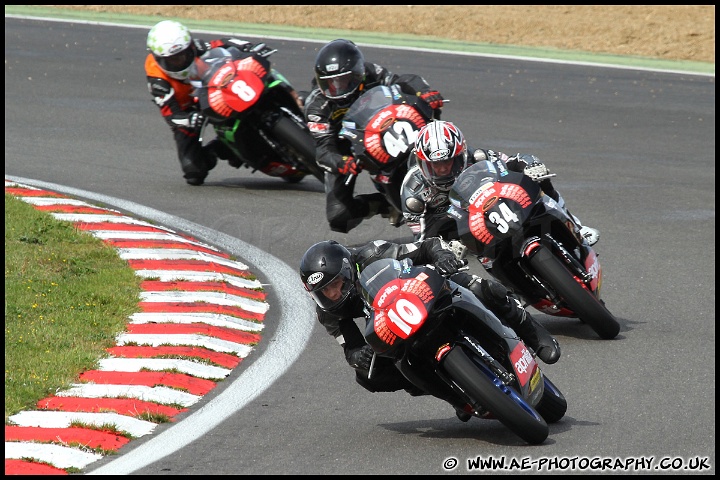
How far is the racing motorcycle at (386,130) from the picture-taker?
33.0ft

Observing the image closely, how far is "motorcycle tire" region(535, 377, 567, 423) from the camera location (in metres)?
6.56

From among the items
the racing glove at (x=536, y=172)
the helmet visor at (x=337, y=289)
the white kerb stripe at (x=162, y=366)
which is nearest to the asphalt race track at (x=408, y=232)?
the white kerb stripe at (x=162, y=366)

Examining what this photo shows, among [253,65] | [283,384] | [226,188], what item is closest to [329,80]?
[253,65]

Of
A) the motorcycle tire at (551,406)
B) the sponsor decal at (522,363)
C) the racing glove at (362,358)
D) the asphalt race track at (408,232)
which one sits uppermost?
the sponsor decal at (522,363)

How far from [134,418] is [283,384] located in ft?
3.56

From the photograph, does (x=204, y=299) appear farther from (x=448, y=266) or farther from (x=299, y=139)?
(x=299, y=139)

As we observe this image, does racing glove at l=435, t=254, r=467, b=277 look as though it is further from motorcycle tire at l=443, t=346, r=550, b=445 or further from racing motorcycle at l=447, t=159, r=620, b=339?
racing motorcycle at l=447, t=159, r=620, b=339

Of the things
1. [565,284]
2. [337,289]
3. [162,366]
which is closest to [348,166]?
[565,284]

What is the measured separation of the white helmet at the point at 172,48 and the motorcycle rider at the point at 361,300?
6.26 meters

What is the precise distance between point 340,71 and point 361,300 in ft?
15.5

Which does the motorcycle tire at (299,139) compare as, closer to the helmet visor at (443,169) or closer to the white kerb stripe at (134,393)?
the helmet visor at (443,169)

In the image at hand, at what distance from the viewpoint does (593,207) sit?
12297 millimetres

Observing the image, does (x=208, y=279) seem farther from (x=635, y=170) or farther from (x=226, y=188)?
(x=635, y=170)

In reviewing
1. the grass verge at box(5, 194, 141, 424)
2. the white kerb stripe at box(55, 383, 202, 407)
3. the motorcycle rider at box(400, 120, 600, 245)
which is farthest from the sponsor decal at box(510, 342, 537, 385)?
the grass verge at box(5, 194, 141, 424)
